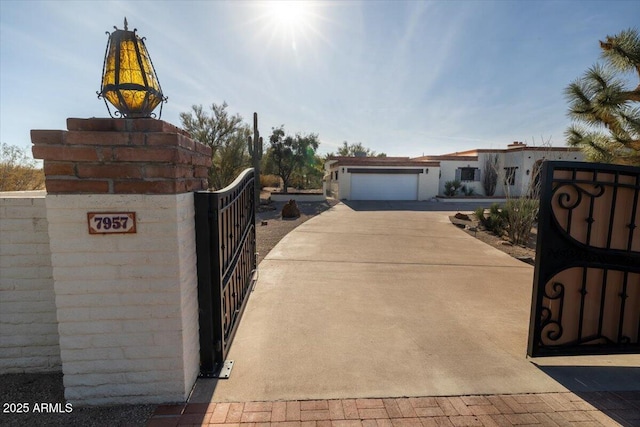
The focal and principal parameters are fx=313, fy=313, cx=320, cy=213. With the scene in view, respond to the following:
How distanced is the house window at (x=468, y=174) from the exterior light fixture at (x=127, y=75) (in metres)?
25.1

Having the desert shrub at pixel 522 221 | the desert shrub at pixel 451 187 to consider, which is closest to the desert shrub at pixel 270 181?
the desert shrub at pixel 451 187

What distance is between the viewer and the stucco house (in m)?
21.5

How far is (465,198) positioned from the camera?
2128 cm

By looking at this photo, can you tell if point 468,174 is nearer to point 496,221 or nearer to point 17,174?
point 496,221

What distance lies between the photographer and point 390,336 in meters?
3.25

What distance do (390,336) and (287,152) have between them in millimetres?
20954

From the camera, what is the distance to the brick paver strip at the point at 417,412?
2057mm

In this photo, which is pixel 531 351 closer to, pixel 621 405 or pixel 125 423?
pixel 621 405

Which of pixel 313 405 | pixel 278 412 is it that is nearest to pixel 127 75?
pixel 278 412

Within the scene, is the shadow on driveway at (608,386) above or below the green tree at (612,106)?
below

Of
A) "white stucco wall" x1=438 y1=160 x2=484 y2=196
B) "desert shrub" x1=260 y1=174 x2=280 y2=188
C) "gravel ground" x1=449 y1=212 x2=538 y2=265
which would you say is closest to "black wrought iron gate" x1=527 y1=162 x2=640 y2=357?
"gravel ground" x1=449 y1=212 x2=538 y2=265

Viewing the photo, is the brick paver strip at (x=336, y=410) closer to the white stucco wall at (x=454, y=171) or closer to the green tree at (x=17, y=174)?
the green tree at (x=17, y=174)

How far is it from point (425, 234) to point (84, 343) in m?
8.73

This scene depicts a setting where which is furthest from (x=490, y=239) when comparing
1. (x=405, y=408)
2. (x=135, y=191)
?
(x=135, y=191)
